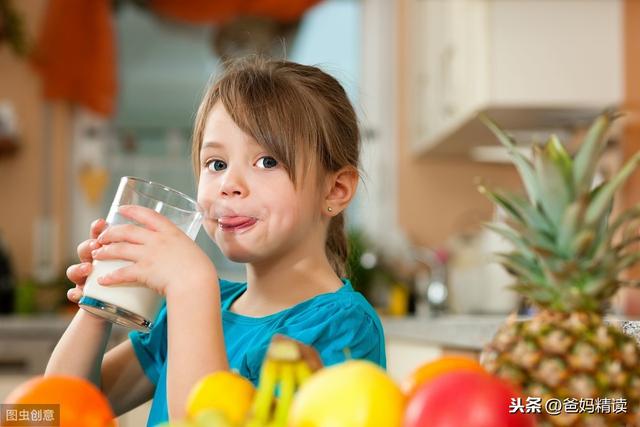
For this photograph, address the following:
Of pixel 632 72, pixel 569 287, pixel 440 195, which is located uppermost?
pixel 632 72

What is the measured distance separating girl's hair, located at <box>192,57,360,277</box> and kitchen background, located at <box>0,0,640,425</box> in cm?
215

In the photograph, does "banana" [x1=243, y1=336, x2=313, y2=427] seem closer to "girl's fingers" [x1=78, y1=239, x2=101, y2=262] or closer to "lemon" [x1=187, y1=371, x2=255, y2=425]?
"lemon" [x1=187, y1=371, x2=255, y2=425]

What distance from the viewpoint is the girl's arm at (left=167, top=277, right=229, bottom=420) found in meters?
0.80

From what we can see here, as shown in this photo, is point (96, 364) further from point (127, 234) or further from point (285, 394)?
point (285, 394)

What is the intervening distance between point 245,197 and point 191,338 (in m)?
0.29

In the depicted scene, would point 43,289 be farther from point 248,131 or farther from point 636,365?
point 636,365

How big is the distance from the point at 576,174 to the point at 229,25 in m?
3.75

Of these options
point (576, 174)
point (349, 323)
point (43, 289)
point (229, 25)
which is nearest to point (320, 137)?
point (349, 323)

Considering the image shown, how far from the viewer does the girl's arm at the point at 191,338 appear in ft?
2.61

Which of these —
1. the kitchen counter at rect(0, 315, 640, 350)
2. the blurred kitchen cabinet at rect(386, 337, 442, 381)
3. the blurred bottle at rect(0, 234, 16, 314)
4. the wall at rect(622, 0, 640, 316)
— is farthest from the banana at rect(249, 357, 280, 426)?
the blurred bottle at rect(0, 234, 16, 314)

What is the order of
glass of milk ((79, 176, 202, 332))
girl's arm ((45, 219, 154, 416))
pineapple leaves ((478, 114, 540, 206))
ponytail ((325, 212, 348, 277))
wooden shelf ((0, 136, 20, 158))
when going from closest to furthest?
pineapple leaves ((478, 114, 540, 206)) → glass of milk ((79, 176, 202, 332)) → girl's arm ((45, 219, 154, 416)) → ponytail ((325, 212, 348, 277)) → wooden shelf ((0, 136, 20, 158))

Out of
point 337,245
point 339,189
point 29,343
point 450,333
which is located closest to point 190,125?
point 29,343

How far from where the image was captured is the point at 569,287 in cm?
69

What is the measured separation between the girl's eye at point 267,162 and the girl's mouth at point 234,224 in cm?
7
